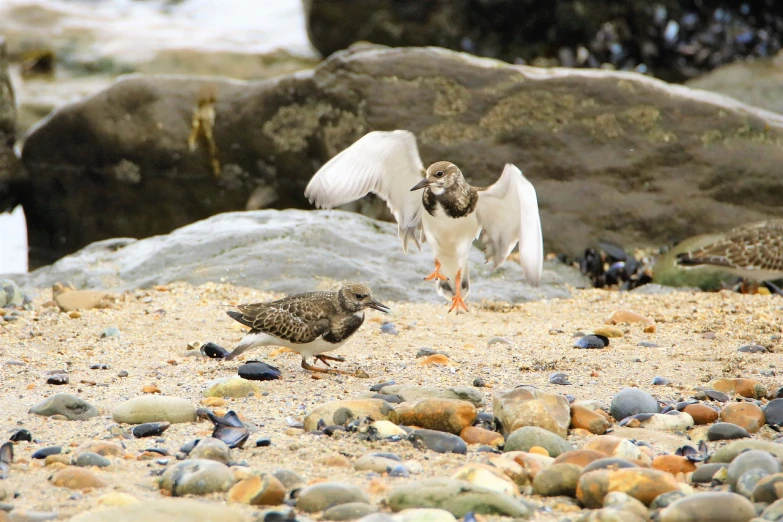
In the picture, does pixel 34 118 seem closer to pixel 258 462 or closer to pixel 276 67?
pixel 276 67

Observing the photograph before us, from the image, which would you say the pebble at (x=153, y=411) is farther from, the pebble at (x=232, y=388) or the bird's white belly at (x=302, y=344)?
the bird's white belly at (x=302, y=344)

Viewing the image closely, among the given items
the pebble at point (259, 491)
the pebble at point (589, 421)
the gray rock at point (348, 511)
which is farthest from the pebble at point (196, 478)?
the pebble at point (589, 421)

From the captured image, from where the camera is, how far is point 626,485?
10.5ft

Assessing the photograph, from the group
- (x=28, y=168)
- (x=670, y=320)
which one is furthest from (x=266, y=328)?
(x=28, y=168)

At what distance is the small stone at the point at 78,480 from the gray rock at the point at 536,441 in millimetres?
1589

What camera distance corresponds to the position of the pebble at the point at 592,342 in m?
5.74

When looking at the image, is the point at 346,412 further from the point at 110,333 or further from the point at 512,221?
the point at 512,221

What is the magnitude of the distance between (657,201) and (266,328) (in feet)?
16.3

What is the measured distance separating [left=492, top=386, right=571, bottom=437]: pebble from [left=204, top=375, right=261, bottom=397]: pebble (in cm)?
124

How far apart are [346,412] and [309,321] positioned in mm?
1078

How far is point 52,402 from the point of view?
165 inches

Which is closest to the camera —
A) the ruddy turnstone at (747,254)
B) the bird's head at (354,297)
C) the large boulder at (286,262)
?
the bird's head at (354,297)

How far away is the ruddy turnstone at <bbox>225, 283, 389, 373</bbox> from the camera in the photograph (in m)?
4.97

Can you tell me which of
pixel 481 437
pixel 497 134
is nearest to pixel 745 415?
pixel 481 437
